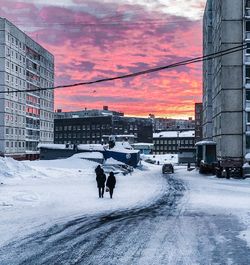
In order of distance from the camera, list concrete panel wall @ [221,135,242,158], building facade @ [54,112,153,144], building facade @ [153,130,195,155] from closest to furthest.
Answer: concrete panel wall @ [221,135,242,158] → building facade @ [54,112,153,144] → building facade @ [153,130,195,155]

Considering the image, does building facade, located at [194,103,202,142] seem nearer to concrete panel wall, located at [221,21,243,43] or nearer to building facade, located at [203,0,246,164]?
building facade, located at [203,0,246,164]

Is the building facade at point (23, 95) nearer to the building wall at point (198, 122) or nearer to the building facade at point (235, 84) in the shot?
the building facade at point (235, 84)

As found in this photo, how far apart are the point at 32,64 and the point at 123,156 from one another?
3346 centimetres

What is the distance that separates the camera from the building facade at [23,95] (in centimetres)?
7300

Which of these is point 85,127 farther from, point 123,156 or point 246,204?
point 246,204

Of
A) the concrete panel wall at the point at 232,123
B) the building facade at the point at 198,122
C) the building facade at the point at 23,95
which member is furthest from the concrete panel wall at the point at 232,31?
the building facade at the point at 198,122

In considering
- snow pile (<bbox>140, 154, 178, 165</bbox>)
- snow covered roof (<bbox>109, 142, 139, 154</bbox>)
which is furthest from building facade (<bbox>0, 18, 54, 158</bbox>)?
snow pile (<bbox>140, 154, 178, 165</bbox>)

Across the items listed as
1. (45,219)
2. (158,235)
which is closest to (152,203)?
(45,219)

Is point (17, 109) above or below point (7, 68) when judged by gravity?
below

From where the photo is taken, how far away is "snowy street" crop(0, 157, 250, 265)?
1055 centimetres

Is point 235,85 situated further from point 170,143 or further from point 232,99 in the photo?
point 170,143

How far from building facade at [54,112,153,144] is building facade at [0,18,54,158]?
5593 centimetres

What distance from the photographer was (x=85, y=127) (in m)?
158

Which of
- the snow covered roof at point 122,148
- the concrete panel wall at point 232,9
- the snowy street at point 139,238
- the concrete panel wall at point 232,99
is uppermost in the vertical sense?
the concrete panel wall at point 232,9
